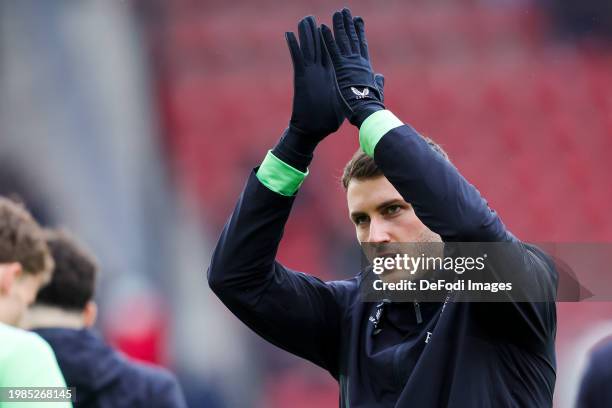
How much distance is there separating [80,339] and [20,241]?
1.51ft

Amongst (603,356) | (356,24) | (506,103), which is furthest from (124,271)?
(356,24)

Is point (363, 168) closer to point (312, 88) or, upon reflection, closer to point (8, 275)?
point (312, 88)

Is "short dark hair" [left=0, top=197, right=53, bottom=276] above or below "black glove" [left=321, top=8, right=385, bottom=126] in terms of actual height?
below

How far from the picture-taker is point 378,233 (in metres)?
1.45

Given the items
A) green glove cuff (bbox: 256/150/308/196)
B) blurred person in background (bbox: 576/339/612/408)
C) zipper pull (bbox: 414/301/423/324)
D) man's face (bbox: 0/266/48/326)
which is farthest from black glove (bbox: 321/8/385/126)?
blurred person in background (bbox: 576/339/612/408)

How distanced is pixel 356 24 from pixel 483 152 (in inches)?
115

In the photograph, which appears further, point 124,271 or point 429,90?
point 429,90

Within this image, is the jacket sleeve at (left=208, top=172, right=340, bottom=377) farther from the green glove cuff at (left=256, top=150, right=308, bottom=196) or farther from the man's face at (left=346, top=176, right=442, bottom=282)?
the man's face at (left=346, top=176, right=442, bottom=282)

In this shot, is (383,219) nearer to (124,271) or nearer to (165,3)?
(124,271)

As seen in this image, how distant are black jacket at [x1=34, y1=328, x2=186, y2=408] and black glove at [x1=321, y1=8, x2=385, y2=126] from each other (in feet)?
3.96

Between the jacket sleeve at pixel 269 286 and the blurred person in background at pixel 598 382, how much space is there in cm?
71

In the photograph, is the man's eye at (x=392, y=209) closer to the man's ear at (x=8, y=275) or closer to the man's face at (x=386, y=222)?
the man's face at (x=386, y=222)

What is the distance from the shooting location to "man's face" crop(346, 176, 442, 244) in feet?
4.78

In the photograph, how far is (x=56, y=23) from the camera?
427 centimetres
